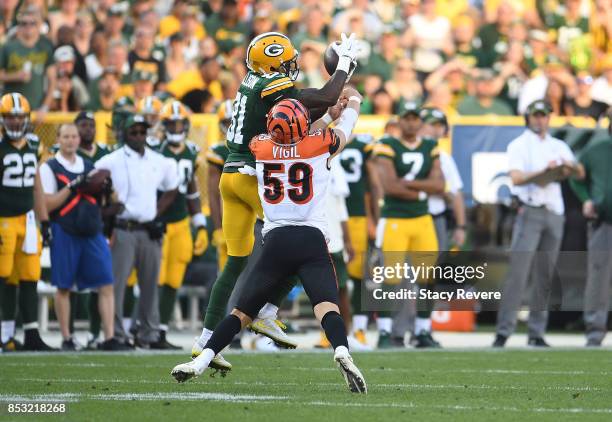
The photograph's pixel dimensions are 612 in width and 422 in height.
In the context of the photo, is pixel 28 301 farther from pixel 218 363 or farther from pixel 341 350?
pixel 341 350

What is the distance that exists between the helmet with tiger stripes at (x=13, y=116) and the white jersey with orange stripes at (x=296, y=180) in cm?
448

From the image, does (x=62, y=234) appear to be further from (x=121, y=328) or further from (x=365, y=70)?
(x=365, y=70)

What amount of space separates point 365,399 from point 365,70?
10906mm

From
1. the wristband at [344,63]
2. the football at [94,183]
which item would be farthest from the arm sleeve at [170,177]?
the wristband at [344,63]

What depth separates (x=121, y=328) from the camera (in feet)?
42.6

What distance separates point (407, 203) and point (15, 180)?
3.64 meters

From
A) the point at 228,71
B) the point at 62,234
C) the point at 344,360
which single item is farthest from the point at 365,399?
the point at 228,71

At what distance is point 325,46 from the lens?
714 inches

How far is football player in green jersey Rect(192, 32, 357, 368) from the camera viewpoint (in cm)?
912

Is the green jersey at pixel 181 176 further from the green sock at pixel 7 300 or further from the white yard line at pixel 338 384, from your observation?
the white yard line at pixel 338 384

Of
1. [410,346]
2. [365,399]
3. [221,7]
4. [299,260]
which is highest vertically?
[221,7]

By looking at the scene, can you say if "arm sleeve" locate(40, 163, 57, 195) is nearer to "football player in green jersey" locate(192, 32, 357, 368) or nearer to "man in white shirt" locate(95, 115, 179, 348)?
"man in white shirt" locate(95, 115, 179, 348)

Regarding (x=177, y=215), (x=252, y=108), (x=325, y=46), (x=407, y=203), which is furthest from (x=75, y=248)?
(x=325, y=46)

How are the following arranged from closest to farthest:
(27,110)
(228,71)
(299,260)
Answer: (299,260) < (27,110) < (228,71)
